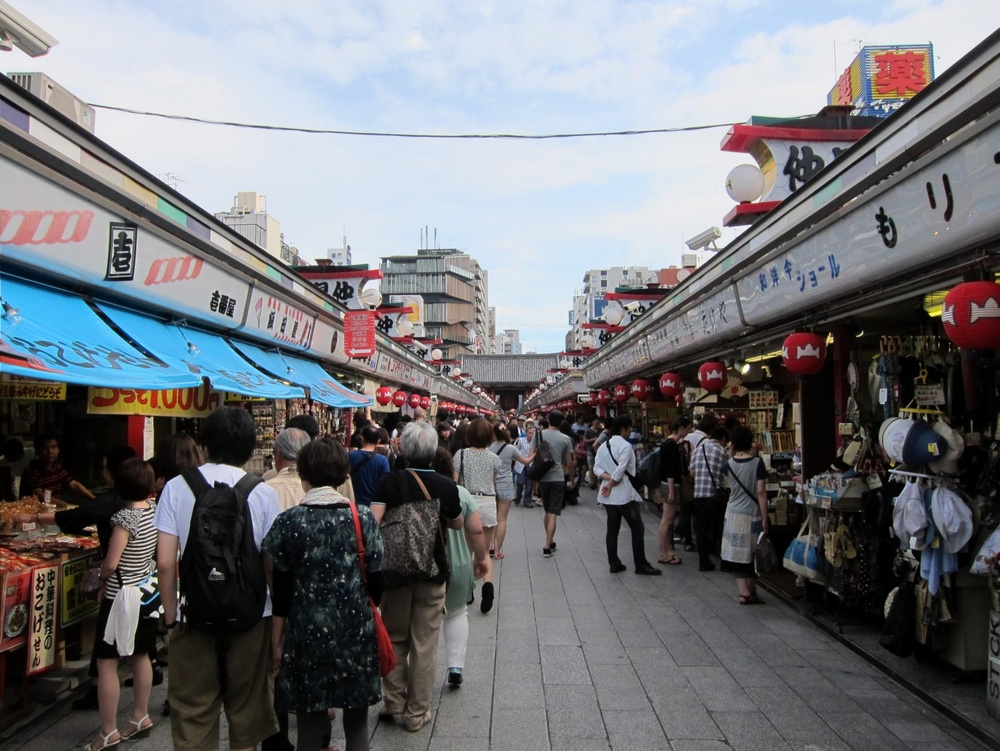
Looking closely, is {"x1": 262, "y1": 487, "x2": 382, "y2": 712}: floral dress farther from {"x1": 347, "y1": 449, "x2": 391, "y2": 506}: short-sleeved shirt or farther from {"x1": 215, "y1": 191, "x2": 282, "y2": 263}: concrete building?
{"x1": 215, "y1": 191, "x2": 282, "y2": 263}: concrete building

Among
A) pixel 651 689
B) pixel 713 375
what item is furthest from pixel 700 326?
pixel 651 689

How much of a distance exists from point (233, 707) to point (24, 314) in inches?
109

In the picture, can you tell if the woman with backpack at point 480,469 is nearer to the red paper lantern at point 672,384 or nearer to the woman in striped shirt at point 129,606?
the woman in striped shirt at point 129,606

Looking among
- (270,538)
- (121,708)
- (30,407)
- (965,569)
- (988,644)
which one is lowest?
(121,708)

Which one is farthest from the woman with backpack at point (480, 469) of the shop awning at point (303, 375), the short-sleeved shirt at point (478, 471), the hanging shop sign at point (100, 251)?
the hanging shop sign at point (100, 251)

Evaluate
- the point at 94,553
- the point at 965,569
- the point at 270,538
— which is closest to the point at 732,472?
the point at 965,569

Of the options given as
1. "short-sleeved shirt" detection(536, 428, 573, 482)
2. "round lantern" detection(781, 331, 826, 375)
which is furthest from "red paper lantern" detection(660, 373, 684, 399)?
"round lantern" detection(781, 331, 826, 375)

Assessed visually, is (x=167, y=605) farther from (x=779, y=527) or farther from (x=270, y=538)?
(x=779, y=527)

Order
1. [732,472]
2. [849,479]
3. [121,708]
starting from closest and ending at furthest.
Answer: [121,708], [849,479], [732,472]

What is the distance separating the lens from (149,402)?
20.5 ft

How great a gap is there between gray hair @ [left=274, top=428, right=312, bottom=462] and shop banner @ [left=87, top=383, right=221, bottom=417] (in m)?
1.47

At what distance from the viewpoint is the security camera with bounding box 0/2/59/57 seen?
16.9ft

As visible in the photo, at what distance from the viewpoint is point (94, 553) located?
536 cm

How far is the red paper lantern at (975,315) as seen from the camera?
3715 mm
